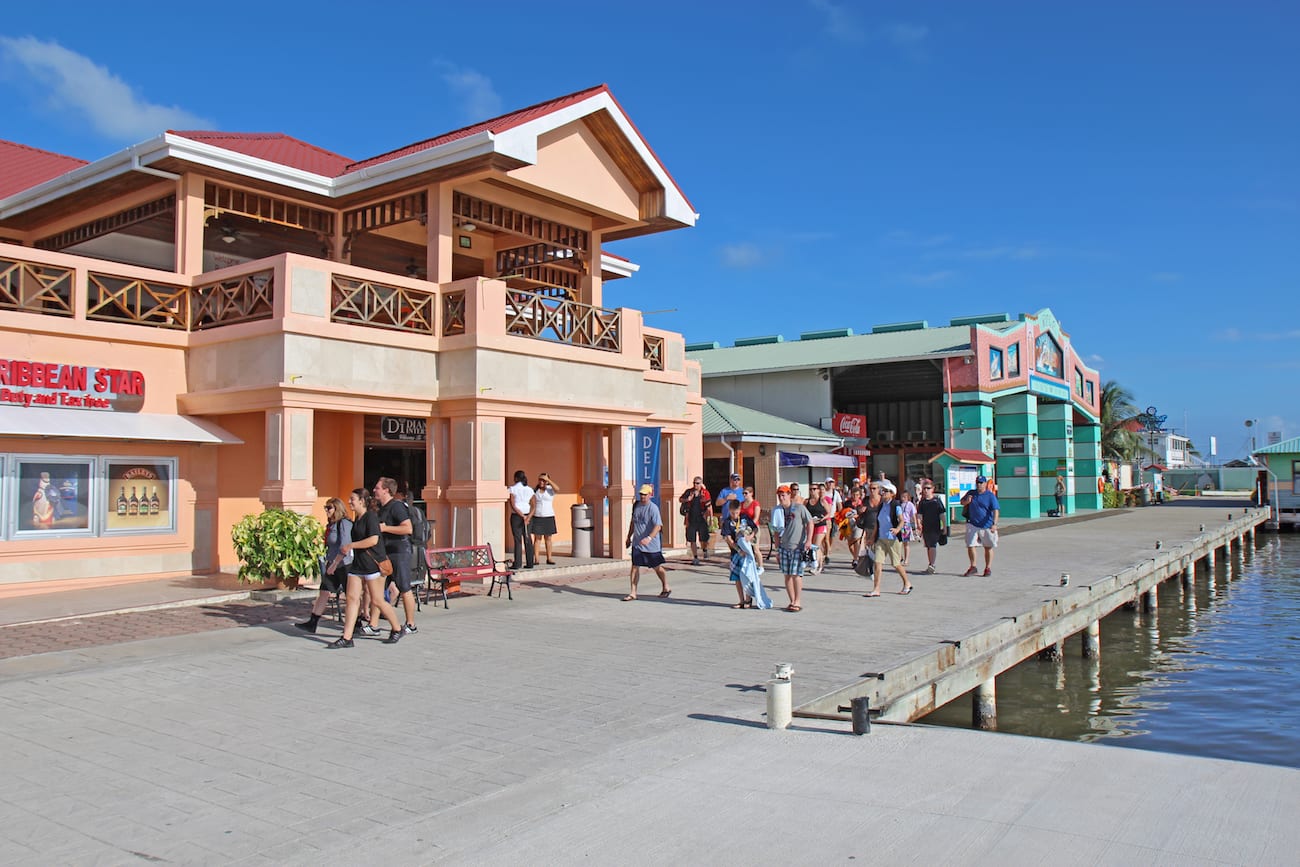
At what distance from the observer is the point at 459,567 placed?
13.9m

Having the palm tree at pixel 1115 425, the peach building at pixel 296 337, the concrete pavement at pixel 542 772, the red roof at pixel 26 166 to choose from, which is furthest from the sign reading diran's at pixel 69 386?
the palm tree at pixel 1115 425

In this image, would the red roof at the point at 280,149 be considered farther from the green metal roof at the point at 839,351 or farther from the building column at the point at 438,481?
the green metal roof at the point at 839,351

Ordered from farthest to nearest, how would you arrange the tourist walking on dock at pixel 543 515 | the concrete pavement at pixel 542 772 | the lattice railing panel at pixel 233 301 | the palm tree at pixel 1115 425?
the palm tree at pixel 1115 425 → the tourist walking on dock at pixel 543 515 → the lattice railing panel at pixel 233 301 → the concrete pavement at pixel 542 772

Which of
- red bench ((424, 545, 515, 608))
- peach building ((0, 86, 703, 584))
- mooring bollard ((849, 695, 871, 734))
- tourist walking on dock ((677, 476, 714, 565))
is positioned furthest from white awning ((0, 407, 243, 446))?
mooring bollard ((849, 695, 871, 734))

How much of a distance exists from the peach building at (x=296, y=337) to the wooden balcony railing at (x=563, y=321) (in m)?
0.05

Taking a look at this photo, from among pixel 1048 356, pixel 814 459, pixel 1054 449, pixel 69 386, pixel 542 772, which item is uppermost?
pixel 1048 356

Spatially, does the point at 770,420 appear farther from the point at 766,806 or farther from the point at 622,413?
the point at 766,806

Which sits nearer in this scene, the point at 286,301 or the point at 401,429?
the point at 286,301

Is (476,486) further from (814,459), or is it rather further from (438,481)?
(814,459)

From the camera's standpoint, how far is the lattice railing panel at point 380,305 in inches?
592

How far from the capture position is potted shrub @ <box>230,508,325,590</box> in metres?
13.1

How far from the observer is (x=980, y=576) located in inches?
675

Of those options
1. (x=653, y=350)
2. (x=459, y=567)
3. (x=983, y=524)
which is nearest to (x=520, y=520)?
(x=459, y=567)

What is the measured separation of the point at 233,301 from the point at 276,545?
4186 mm
